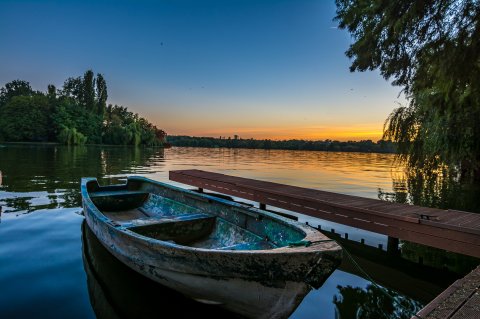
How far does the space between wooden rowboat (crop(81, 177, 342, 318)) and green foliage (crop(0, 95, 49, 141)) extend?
241 feet

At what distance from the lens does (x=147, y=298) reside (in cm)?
398

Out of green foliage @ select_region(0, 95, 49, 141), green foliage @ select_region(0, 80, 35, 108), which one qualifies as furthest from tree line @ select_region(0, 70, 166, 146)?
green foliage @ select_region(0, 80, 35, 108)

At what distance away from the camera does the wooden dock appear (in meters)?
2.17

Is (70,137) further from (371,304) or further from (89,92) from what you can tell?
(371,304)

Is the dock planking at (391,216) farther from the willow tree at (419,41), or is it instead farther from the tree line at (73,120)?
the tree line at (73,120)

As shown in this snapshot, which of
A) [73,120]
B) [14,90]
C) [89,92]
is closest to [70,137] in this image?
[73,120]

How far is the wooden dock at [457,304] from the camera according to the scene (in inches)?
85.4

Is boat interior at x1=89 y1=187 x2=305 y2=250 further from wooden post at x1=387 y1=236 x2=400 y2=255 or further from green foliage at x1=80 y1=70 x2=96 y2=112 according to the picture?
green foliage at x1=80 y1=70 x2=96 y2=112

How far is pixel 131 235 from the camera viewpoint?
371 centimetres

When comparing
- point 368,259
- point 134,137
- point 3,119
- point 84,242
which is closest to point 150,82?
point 84,242

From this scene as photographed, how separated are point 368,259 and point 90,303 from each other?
5010 millimetres

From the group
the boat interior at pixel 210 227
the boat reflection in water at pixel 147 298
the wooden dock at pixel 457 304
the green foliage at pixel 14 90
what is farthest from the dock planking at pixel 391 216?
the green foliage at pixel 14 90

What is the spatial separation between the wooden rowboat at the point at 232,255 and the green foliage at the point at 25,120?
241ft

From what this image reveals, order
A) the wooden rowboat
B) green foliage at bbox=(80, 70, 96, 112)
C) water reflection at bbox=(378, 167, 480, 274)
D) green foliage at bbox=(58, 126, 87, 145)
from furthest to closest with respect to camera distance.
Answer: green foliage at bbox=(80, 70, 96, 112)
green foliage at bbox=(58, 126, 87, 145)
water reflection at bbox=(378, 167, 480, 274)
the wooden rowboat
